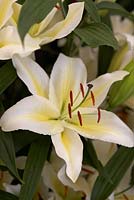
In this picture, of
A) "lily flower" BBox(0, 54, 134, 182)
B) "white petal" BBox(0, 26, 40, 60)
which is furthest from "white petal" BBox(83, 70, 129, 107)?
"white petal" BBox(0, 26, 40, 60)

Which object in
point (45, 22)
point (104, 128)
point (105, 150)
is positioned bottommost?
point (105, 150)

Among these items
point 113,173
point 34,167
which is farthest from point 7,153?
point 113,173

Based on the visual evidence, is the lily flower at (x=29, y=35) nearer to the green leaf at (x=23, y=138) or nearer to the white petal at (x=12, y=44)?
the white petal at (x=12, y=44)

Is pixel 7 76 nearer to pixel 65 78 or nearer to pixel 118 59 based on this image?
pixel 65 78

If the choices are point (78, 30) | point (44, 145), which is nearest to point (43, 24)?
point (78, 30)

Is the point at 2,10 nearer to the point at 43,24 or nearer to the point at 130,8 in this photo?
the point at 43,24

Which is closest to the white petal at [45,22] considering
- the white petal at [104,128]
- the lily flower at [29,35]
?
the lily flower at [29,35]
